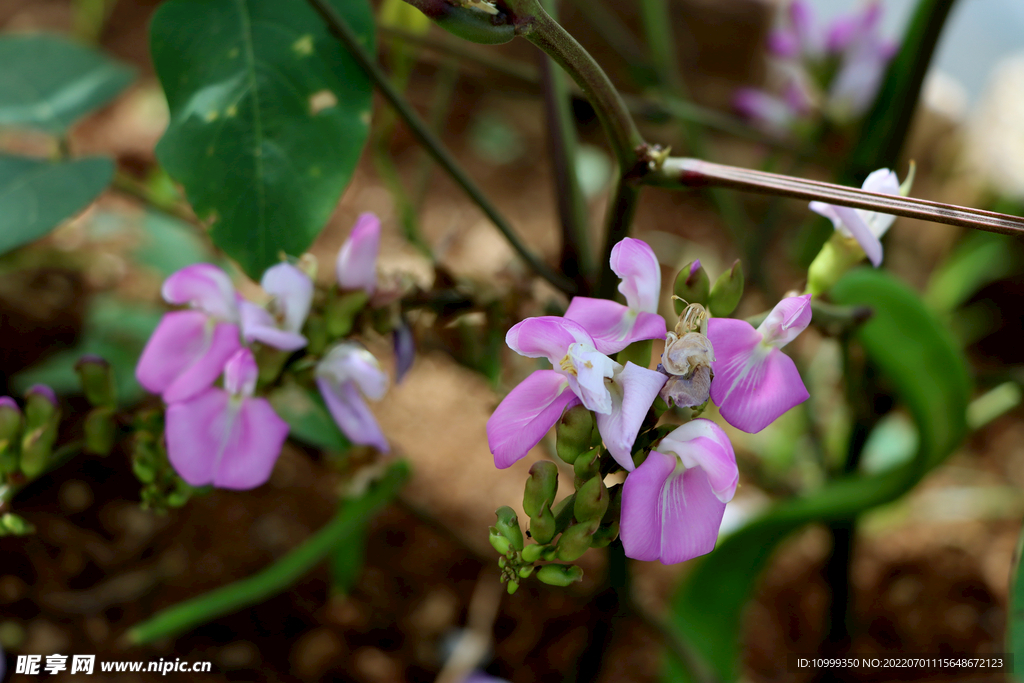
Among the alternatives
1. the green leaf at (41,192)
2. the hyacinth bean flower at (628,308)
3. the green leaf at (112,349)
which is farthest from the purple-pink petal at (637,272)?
the green leaf at (112,349)

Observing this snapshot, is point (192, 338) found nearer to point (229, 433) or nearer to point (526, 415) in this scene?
point (229, 433)

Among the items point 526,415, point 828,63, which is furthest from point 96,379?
point 828,63

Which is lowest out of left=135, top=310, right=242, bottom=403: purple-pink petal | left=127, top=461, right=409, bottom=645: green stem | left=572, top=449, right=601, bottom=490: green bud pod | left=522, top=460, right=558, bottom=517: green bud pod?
left=127, top=461, right=409, bottom=645: green stem

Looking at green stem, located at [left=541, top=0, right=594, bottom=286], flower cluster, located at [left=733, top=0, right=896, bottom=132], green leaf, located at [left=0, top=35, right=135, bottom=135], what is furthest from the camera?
flower cluster, located at [left=733, top=0, right=896, bottom=132]

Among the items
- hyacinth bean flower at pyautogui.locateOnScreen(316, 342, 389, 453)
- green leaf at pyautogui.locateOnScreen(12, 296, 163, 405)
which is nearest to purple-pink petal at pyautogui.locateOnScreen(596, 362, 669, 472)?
hyacinth bean flower at pyautogui.locateOnScreen(316, 342, 389, 453)

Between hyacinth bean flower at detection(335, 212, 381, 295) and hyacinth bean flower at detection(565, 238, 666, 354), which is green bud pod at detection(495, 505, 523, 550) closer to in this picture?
hyacinth bean flower at detection(565, 238, 666, 354)

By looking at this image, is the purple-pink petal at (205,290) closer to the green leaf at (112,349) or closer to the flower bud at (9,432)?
the flower bud at (9,432)
